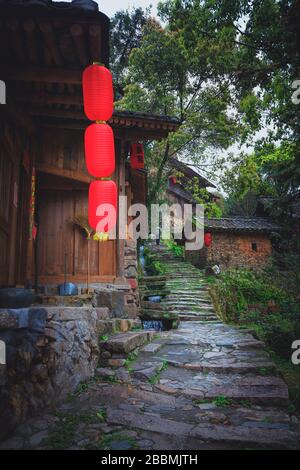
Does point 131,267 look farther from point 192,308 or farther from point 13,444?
point 13,444

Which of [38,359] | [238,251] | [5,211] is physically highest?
[5,211]

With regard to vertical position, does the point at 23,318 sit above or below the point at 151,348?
above

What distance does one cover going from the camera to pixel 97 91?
536cm

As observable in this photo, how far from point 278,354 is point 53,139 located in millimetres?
7778

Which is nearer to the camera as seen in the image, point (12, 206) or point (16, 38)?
point (16, 38)

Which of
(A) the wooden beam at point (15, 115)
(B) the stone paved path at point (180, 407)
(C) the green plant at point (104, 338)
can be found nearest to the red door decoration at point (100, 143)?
(A) the wooden beam at point (15, 115)

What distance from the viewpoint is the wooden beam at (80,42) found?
386cm

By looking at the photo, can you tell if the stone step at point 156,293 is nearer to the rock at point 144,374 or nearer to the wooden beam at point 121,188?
the wooden beam at point 121,188

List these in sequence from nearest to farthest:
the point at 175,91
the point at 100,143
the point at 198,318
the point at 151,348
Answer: the point at 100,143
the point at 151,348
the point at 198,318
the point at 175,91

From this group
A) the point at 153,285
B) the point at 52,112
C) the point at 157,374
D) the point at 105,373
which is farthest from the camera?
the point at 153,285

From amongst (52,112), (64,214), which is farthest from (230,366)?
(52,112)

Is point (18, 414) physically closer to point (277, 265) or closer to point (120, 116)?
point (120, 116)

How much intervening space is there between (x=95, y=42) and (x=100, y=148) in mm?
2465

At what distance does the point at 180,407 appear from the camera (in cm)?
421
